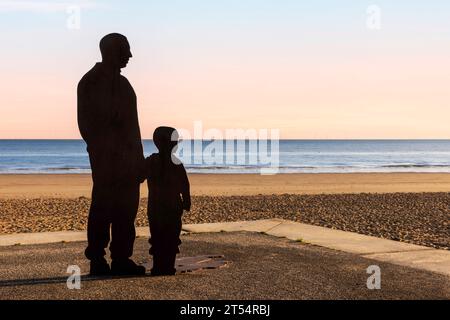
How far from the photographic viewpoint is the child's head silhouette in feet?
23.0

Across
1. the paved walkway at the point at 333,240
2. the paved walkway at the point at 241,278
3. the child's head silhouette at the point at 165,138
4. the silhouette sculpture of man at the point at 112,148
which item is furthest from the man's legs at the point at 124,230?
the paved walkway at the point at 333,240

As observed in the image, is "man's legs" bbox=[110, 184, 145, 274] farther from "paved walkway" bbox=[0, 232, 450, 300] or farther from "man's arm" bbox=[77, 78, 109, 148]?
"man's arm" bbox=[77, 78, 109, 148]

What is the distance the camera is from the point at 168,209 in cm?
705

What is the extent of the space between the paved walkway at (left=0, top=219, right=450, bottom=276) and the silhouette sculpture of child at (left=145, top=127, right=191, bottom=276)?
283 centimetres

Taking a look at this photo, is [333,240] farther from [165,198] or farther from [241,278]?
[165,198]

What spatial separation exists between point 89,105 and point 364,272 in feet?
11.7

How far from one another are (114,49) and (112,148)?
3.43 ft

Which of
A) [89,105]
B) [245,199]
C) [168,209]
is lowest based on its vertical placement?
[245,199]

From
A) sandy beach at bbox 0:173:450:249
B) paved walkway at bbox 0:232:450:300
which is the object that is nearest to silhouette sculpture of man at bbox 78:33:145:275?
paved walkway at bbox 0:232:450:300
